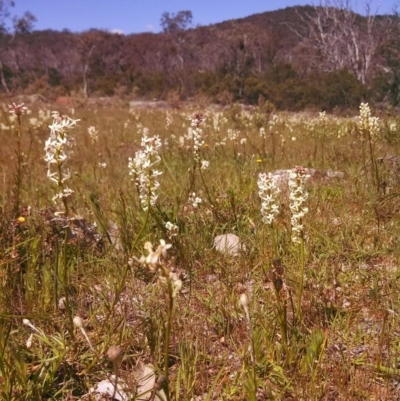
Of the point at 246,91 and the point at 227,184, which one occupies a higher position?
the point at 246,91

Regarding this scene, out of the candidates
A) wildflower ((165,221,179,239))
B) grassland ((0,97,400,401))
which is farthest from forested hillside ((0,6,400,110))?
wildflower ((165,221,179,239))

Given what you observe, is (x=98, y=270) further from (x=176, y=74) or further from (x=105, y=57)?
(x=105, y=57)

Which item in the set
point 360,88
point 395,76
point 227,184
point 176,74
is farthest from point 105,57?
point 227,184

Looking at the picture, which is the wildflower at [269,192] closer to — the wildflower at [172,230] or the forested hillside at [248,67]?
the wildflower at [172,230]

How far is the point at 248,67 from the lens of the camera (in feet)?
129

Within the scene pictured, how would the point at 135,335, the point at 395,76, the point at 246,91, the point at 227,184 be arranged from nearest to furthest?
the point at 135,335
the point at 227,184
the point at 395,76
the point at 246,91

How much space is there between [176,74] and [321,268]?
42.7 metres

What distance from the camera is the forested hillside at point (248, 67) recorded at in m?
23.3

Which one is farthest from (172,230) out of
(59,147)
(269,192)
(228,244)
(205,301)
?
(59,147)

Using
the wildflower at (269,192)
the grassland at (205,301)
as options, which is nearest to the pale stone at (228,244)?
the grassland at (205,301)

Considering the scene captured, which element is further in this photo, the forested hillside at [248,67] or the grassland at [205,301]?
the forested hillside at [248,67]

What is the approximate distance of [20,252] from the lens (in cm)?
266

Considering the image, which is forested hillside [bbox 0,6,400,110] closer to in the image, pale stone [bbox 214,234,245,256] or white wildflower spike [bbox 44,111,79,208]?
pale stone [bbox 214,234,245,256]

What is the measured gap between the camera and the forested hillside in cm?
2328
